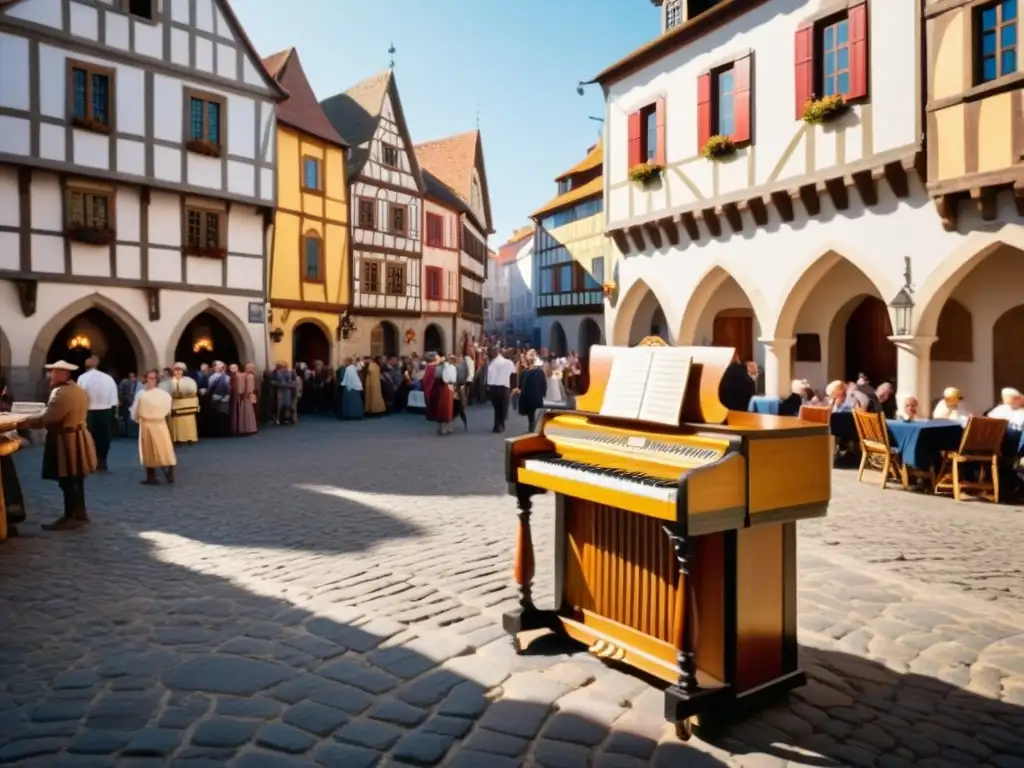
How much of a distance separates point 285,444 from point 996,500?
12567 mm

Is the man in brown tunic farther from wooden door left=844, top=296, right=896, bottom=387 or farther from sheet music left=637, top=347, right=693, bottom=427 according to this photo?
wooden door left=844, top=296, right=896, bottom=387

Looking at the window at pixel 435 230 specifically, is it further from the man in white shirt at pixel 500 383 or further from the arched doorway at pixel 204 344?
the man in white shirt at pixel 500 383

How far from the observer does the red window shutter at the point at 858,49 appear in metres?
13.6

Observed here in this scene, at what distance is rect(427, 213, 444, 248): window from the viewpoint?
35219 mm

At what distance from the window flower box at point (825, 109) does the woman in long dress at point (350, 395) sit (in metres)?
13.6

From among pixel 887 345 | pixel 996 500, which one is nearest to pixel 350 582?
pixel 996 500

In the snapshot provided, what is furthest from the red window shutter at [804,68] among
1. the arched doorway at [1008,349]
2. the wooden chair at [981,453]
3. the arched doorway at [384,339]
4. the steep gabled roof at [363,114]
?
the arched doorway at [384,339]

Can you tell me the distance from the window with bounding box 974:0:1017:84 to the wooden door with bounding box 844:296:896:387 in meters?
5.79

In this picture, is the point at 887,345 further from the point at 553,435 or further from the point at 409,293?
the point at 409,293

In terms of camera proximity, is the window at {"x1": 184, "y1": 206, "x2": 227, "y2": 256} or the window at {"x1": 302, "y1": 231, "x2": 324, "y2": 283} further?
the window at {"x1": 302, "y1": 231, "x2": 324, "y2": 283}

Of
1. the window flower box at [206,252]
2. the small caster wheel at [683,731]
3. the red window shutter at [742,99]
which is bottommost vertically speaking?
the small caster wheel at [683,731]

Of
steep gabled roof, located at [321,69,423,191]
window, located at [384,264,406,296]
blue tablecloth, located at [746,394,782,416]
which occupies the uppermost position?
steep gabled roof, located at [321,69,423,191]

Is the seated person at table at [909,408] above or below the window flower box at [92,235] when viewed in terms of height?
below

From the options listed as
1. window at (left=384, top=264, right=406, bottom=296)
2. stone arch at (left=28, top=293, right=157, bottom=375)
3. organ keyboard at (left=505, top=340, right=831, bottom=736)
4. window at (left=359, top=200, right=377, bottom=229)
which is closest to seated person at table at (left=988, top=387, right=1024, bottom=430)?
organ keyboard at (left=505, top=340, right=831, bottom=736)
